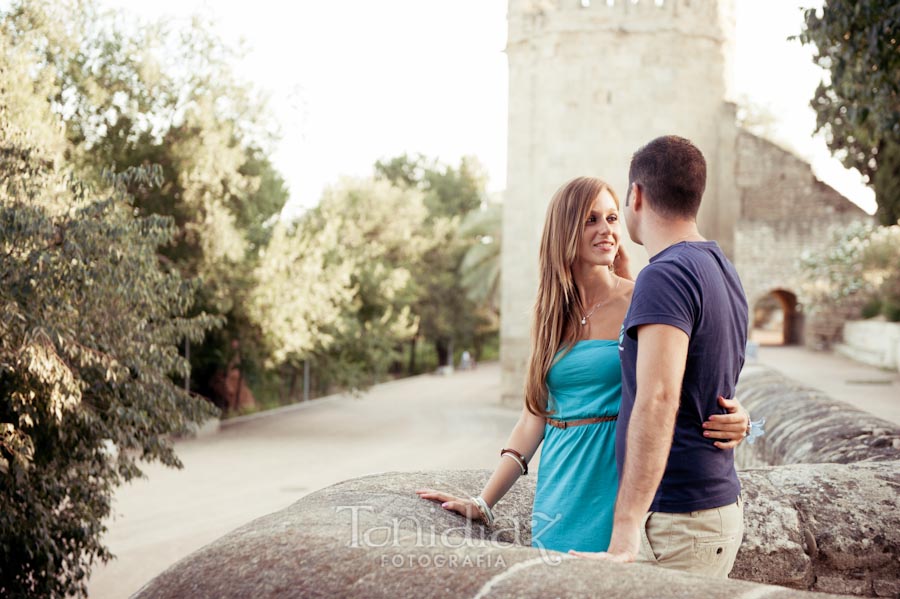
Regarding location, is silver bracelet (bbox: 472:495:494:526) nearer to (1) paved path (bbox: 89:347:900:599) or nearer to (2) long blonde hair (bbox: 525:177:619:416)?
(1) paved path (bbox: 89:347:900:599)

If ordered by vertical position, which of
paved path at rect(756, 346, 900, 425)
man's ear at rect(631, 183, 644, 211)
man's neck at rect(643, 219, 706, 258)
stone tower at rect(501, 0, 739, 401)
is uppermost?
stone tower at rect(501, 0, 739, 401)

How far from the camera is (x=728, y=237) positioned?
2731 cm

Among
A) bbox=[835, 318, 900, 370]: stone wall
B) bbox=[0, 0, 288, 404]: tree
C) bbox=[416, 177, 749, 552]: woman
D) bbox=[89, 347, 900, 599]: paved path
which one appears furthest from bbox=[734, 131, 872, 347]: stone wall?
bbox=[416, 177, 749, 552]: woman

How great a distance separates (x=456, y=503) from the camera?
2846 millimetres

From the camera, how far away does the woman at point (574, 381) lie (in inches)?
101

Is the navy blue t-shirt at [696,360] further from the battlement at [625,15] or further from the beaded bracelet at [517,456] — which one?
the battlement at [625,15]

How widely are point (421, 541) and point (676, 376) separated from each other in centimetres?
70

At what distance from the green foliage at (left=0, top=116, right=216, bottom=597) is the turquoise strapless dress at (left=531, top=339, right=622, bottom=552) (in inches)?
200

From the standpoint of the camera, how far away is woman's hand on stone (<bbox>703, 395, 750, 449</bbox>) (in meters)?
2.33

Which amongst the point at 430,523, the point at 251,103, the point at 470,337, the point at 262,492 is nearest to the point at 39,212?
the point at 430,523

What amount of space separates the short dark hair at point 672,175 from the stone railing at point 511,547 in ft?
3.09

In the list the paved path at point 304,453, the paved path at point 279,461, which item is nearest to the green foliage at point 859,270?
the paved path at point 304,453

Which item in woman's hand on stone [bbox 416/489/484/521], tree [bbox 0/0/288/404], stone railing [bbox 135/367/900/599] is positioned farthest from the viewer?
tree [bbox 0/0/288/404]

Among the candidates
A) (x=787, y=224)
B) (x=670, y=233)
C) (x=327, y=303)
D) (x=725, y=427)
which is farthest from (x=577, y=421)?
(x=787, y=224)
